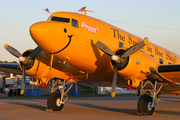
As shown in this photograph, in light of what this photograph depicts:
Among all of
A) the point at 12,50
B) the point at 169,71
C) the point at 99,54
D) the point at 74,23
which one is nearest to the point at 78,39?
the point at 74,23

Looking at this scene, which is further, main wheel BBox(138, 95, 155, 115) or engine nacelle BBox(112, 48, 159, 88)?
main wheel BBox(138, 95, 155, 115)

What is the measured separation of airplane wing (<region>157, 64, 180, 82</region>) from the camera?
11.7 meters

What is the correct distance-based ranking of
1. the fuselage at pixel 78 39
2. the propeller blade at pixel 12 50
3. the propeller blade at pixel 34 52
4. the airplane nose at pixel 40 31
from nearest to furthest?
the airplane nose at pixel 40 31, the fuselage at pixel 78 39, the propeller blade at pixel 34 52, the propeller blade at pixel 12 50

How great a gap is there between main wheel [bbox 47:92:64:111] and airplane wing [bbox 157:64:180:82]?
652cm

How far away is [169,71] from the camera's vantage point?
38.7ft

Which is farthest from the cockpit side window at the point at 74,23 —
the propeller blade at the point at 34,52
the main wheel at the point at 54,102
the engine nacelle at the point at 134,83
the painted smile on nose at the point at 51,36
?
the main wheel at the point at 54,102

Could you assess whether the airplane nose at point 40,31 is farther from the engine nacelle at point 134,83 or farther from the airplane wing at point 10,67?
the airplane wing at point 10,67

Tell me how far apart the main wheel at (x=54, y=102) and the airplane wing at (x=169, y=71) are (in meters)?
6.52

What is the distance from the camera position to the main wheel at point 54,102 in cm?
1465

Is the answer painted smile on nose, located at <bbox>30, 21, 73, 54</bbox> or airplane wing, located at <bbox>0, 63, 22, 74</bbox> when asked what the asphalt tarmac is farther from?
painted smile on nose, located at <bbox>30, 21, 73, 54</bbox>

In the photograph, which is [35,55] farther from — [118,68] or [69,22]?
[118,68]

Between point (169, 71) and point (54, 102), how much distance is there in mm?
7089

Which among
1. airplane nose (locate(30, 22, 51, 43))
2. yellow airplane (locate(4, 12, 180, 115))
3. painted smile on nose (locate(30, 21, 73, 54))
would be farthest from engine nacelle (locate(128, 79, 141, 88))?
airplane nose (locate(30, 22, 51, 43))

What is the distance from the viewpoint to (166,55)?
55.5 ft
